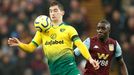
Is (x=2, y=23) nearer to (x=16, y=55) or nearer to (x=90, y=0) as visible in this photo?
(x=16, y=55)

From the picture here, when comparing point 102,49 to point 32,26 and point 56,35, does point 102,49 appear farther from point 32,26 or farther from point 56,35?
point 32,26

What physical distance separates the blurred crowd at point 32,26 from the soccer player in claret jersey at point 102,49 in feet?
14.7

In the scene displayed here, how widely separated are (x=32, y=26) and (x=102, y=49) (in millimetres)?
7034

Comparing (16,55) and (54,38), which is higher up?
(54,38)

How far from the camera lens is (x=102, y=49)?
12.0 metres

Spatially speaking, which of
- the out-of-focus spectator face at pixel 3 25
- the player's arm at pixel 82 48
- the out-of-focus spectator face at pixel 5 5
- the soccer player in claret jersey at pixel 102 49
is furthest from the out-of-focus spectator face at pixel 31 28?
the player's arm at pixel 82 48

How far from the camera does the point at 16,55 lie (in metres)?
18.7

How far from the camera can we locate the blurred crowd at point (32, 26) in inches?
693

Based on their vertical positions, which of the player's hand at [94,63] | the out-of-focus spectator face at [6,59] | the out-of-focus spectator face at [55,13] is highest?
the out-of-focus spectator face at [55,13]

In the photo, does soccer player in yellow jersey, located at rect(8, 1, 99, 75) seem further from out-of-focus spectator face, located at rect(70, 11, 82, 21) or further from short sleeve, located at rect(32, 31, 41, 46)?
out-of-focus spectator face, located at rect(70, 11, 82, 21)

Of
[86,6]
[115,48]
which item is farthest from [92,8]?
[115,48]

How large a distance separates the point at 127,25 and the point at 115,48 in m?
5.54

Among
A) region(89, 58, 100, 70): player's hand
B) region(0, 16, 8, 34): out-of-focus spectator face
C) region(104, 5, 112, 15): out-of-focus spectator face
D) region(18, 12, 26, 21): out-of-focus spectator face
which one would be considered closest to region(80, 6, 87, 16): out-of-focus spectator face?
region(104, 5, 112, 15): out-of-focus spectator face

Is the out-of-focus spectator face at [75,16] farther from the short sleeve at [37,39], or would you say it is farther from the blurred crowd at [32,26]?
the short sleeve at [37,39]
